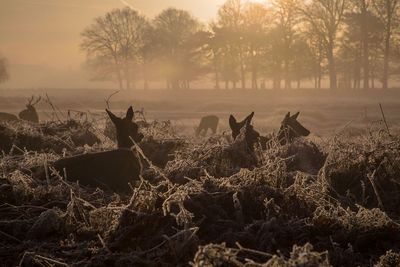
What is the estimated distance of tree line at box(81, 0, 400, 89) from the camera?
4691cm

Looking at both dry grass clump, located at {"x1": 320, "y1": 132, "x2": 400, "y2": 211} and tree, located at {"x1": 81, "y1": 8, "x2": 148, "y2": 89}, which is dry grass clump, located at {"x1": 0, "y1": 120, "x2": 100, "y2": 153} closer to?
dry grass clump, located at {"x1": 320, "y1": 132, "x2": 400, "y2": 211}

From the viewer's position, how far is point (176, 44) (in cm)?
5778

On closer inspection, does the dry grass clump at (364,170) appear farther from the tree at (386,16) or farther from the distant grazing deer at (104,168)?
the tree at (386,16)

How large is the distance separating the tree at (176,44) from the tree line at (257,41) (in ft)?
0.40

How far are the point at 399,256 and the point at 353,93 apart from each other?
4074 cm

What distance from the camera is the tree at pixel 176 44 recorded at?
5662cm

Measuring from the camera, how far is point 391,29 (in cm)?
4809

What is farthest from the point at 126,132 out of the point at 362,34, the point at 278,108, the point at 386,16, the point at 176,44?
the point at 176,44

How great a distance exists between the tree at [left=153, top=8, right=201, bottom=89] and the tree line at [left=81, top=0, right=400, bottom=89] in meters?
0.12

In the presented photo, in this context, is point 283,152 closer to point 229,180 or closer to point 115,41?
point 229,180

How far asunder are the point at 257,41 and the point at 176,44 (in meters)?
11.3

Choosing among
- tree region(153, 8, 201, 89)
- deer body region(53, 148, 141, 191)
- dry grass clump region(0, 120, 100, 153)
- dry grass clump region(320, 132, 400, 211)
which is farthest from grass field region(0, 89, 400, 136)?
deer body region(53, 148, 141, 191)

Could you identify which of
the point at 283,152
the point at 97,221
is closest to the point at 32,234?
the point at 97,221

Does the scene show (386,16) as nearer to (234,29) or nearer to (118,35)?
(234,29)
